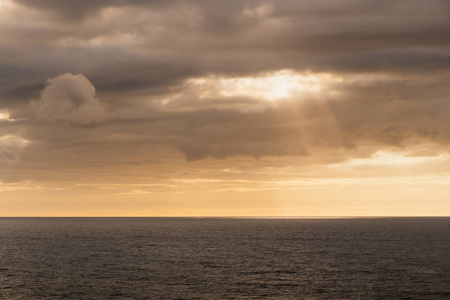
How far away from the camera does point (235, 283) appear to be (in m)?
91.4

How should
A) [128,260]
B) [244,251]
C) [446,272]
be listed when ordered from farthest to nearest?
[244,251], [128,260], [446,272]

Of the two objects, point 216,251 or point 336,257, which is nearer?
point 336,257

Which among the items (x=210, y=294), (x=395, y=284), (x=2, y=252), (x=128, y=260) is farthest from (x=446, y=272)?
(x=2, y=252)

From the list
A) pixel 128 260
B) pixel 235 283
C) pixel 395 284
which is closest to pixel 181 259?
pixel 128 260

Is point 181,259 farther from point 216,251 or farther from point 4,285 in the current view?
point 4,285

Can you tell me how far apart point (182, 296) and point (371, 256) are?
247 ft

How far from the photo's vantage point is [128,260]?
130 meters

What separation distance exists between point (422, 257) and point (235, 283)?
6597cm

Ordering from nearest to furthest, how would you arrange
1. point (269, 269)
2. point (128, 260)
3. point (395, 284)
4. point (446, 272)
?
1. point (395, 284)
2. point (446, 272)
3. point (269, 269)
4. point (128, 260)

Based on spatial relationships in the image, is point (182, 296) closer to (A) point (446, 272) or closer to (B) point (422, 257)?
(A) point (446, 272)

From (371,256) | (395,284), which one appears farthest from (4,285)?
(371,256)

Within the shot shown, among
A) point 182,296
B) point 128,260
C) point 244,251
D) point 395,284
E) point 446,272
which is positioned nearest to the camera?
point 182,296

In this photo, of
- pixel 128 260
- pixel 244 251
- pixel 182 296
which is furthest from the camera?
pixel 244 251

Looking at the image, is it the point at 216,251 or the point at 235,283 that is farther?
the point at 216,251
